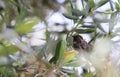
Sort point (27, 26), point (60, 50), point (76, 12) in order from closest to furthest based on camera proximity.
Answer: point (27, 26), point (60, 50), point (76, 12)

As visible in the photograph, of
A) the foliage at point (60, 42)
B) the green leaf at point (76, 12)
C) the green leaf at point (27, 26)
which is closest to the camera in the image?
the green leaf at point (27, 26)

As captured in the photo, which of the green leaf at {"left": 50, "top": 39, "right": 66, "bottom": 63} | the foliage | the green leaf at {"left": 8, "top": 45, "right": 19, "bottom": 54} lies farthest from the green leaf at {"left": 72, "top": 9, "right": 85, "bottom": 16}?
the green leaf at {"left": 8, "top": 45, "right": 19, "bottom": 54}

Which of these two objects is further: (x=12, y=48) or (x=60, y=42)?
(x=60, y=42)

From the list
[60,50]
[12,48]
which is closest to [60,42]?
[60,50]

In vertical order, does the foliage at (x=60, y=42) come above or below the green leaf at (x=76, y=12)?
below

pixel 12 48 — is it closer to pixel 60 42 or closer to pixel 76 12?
pixel 60 42

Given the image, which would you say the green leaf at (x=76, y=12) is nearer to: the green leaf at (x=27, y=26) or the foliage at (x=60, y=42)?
the foliage at (x=60, y=42)

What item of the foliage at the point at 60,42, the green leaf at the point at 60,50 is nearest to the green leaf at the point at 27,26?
the foliage at the point at 60,42

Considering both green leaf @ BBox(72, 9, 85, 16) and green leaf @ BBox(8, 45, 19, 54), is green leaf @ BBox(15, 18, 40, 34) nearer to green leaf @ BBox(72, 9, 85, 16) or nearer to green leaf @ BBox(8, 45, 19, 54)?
green leaf @ BBox(8, 45, 19, 54)
